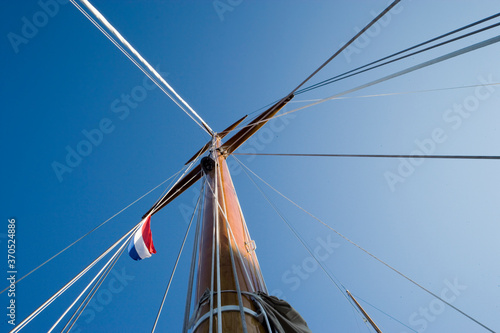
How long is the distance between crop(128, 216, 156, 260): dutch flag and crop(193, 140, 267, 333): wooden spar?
2581mm

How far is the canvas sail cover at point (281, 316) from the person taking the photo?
2441 millimetres

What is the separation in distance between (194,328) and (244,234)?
1764 mm

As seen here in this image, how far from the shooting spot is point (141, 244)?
6.53 meters

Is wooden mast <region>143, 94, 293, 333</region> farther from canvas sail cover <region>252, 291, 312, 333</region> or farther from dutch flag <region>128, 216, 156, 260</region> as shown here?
dutch flag <region>128, 216, 156, 260</region>

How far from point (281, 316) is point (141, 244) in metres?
4.87

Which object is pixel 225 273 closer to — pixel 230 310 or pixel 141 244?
pixel 230 310

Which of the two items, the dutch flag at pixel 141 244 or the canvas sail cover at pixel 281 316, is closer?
the canvas sail cover at pixel 281 316

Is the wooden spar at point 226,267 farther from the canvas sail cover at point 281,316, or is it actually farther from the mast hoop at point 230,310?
the canvas sail cover at point 281,316

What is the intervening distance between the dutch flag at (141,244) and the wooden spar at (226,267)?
2581 millimetres

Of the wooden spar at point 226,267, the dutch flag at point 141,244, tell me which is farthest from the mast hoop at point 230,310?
the dutch flag at point 141,244

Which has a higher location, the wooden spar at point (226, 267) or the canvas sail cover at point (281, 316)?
the wooden spar at point (226, 267)

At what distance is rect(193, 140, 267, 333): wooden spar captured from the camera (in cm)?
237

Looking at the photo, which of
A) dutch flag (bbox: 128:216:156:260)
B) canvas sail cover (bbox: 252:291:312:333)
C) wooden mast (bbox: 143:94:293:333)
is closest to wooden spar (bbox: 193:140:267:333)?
wooden mast (bbox: 143:94:293:333)

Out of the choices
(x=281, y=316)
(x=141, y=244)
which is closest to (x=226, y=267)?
(x=281, y=316)
